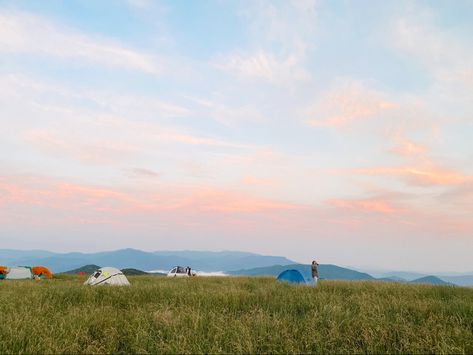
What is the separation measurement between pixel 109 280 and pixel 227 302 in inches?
643

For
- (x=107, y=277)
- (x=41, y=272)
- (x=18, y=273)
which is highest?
(x=107, y=277)

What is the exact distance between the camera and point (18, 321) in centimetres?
650

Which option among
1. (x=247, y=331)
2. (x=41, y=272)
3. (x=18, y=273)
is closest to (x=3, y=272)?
(x=18, y=273)

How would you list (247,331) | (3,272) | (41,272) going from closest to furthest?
1. (247,331)
2. (3,272)
3. (41,272)

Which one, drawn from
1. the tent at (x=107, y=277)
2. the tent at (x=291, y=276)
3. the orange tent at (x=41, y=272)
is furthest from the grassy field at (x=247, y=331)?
the orange tent at (x=41, y=272)

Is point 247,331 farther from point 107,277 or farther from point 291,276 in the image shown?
point 107,277

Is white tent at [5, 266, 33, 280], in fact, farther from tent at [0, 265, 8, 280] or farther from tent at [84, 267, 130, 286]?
tent at [84, 267, 130, 286]

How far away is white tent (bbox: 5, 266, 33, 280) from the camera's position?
32.2 meters

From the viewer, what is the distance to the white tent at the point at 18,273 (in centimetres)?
3221

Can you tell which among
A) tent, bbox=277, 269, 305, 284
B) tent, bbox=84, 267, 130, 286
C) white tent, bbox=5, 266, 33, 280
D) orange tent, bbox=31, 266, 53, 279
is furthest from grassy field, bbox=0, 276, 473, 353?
white tent, bbox=5, 266, 33, 280

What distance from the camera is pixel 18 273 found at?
32.8 meters

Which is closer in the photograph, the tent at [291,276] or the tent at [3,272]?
the tent at [291,276]

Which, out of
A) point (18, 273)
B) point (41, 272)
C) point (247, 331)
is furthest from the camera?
point (41, 272)

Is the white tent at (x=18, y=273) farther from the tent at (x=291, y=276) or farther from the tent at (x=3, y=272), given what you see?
the tent at (x=291, y=276)
